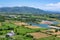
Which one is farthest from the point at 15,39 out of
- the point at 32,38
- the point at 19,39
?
the point at 32,38

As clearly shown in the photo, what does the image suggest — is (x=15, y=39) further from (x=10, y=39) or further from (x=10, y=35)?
(x=10, y=35)

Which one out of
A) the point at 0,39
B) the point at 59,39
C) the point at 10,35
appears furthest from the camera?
the point at 10,35

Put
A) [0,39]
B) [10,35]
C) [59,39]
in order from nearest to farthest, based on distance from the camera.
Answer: [0,39], [59,39], [10,35]

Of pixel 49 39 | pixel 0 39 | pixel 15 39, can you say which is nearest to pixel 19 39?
pixel 15 39

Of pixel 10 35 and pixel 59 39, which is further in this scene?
pixel 10 35

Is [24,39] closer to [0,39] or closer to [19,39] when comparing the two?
[19,39]

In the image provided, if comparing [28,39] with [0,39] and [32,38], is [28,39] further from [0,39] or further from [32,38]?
[0,39]

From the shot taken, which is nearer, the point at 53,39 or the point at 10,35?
the point at 53,39
